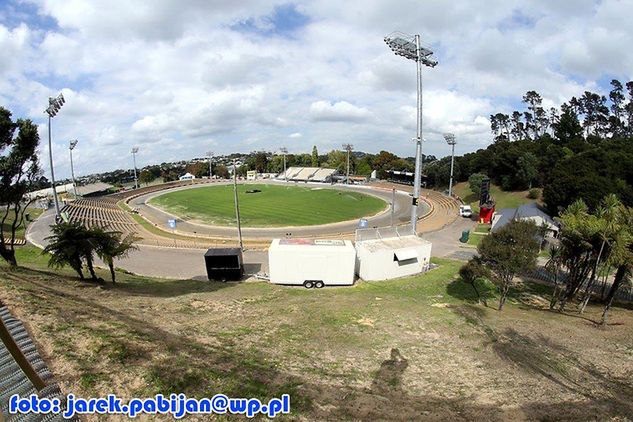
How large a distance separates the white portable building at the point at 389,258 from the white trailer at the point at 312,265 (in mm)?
1505

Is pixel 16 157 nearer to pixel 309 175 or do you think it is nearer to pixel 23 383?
pixel 23 383

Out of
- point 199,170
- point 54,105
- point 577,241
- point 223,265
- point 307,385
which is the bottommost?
point 223,265

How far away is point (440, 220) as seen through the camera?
48.8m

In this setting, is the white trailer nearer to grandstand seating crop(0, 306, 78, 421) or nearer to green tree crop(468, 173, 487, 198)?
grandstand seating crop(0, 306, 78, 421)

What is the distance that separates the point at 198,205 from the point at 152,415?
62.9m

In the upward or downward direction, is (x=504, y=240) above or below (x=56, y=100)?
below

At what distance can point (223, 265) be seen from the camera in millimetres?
24797

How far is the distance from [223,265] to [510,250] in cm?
1744

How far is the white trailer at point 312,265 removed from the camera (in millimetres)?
22875

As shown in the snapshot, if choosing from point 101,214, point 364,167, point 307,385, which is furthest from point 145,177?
point 307,385

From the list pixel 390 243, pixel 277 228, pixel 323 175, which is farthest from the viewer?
pixel 323 175

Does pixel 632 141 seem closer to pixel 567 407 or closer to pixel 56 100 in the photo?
pixel 567 407

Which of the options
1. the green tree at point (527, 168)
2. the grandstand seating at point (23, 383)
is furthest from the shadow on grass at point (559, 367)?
the green tree at point (527, 168)

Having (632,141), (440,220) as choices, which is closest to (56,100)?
(440,220)
